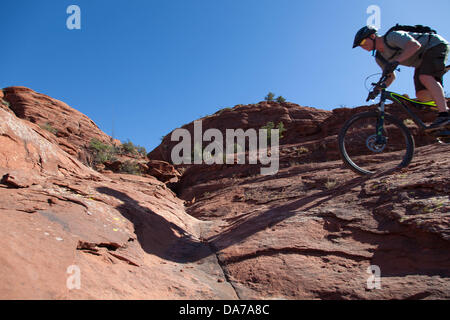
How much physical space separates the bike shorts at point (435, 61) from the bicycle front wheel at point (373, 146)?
820 millimetres

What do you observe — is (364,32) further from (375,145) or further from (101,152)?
(101,152)

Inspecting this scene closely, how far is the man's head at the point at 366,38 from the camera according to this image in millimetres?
4219

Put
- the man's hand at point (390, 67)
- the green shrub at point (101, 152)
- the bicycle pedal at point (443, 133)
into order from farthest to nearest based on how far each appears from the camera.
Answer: the green shrub at point (101, 152), the man's hand at point (390, 67), the bicycle pedal at point (443, 133)

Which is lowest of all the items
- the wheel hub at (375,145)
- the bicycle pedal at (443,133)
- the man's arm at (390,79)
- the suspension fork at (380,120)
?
the wheel hub at (375,145)

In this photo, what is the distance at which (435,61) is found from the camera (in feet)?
12.8

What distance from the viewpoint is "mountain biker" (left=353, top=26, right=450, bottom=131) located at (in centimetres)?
387

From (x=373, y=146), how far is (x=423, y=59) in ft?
4.56

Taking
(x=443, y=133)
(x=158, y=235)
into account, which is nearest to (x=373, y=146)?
(x=443, y=133)

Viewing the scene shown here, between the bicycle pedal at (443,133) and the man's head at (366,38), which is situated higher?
the man's head at (366,38)

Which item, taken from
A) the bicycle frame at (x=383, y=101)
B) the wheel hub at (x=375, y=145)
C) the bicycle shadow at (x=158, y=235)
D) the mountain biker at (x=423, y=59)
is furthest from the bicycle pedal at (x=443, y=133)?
the bicycle shadow at (x=158, y=235)

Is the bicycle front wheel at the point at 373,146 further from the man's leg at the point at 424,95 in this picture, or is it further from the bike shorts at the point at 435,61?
the bike shorts at the point at 435,61

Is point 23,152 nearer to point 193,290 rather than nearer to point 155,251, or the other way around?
point 155,251
